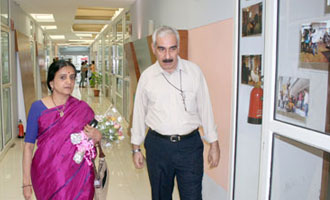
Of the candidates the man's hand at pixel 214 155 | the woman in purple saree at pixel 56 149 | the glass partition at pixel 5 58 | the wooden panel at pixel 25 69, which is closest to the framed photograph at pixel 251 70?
the man's hand at pixel 214 155

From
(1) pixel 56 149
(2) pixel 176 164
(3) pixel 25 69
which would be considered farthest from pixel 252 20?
(3) pixel 25 69

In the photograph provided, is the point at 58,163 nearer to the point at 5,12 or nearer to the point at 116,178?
the point at 116,178

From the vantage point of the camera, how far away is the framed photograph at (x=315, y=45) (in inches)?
53.3

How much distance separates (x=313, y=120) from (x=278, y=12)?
59 centimetres

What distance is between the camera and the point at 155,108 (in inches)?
84.9

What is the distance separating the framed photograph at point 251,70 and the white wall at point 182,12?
384 millimetres

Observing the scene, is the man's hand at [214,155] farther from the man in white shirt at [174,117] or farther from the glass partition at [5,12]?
the glass partition at [5,12]

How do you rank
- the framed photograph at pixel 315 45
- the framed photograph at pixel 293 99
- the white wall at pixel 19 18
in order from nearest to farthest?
the framed photograph at pixel 315 45, the framed photograph at pixel 293 99, the white wall at pixel 19 18

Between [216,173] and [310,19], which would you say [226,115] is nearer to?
[216,173]

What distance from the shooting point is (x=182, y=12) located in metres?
3.43

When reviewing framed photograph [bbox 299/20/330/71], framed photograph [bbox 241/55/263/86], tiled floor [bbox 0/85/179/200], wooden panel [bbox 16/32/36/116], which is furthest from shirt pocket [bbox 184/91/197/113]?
wooden panel [bbox 16/32/36/116]

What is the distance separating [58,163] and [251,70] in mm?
1347

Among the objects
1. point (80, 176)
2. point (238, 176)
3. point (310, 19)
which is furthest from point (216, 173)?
point (310, 19)

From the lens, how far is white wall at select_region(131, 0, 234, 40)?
8.25 feet
